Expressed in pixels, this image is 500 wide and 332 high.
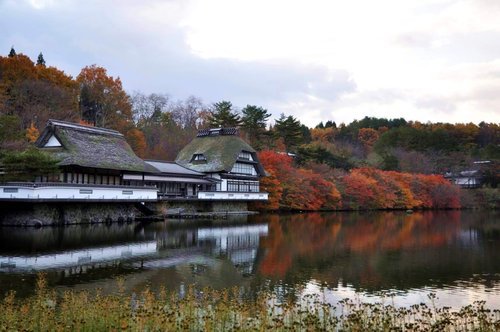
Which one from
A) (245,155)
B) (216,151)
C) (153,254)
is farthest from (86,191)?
(245,155)

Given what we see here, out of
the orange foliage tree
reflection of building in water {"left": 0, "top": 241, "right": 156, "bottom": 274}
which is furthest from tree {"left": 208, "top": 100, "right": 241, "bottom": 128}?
reflection of building in water {"left": 0, "top": 241, "right": 156, "bottom": 274}

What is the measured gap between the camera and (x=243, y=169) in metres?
48.3

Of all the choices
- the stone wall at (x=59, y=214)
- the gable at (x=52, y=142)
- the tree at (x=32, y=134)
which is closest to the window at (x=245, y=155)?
the stone wall at (x=59, y=214)

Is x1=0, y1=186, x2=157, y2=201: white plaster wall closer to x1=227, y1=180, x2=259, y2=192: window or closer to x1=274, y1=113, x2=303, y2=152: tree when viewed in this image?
x1=227, y1=180, x2=259, y2=192: window

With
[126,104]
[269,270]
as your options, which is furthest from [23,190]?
[126,104]

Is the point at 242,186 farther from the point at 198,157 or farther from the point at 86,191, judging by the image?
the point at 86,191

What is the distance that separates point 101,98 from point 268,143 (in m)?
22.0

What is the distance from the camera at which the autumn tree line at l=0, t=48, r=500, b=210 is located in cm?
4309

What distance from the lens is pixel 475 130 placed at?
91.7 meters

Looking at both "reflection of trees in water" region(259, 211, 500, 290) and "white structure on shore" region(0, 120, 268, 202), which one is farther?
"white structure on shore" region(0, 120, 268, 202)

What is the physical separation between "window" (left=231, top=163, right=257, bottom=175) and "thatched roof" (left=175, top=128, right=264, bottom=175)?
0.63 meters

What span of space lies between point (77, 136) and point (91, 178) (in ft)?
9.74

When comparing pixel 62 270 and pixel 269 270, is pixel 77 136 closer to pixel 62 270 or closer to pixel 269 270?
pixel 62 270

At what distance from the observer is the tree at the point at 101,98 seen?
53.4m
